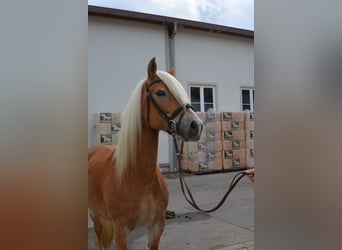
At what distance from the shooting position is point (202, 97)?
818cm

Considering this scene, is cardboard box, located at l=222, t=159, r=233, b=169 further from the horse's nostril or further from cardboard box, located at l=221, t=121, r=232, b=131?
the horse's nostril

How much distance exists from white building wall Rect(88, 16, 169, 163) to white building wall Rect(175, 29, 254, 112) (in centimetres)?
75

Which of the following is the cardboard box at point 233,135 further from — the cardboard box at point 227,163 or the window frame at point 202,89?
the window frame at point 202,89

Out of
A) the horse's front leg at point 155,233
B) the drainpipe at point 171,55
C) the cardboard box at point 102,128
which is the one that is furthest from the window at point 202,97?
the horse's front leg at point 155,233

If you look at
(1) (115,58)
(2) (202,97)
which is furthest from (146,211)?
(2) (202,97)

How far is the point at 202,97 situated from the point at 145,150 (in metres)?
6.31

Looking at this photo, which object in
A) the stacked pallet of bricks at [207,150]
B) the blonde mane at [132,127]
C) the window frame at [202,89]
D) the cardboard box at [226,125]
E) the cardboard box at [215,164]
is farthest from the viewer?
the window frame at [202,89]

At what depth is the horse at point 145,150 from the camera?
1.98 metres

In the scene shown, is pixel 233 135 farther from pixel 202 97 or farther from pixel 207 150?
pixel 202 97

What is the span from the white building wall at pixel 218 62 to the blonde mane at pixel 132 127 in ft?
18.6
